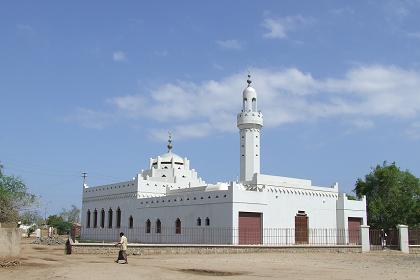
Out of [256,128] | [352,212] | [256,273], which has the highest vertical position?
[256,128]

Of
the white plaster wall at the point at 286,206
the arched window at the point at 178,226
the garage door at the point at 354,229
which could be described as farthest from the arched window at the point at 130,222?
the garage door at the point at 354,229

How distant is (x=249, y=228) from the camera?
105 feet

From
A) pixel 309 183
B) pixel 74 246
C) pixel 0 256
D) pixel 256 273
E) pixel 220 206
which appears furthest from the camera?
pixel 309 183

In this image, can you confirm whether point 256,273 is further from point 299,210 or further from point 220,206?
point 299,210

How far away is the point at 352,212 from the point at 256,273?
24855 mm

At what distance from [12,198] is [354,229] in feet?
85.9

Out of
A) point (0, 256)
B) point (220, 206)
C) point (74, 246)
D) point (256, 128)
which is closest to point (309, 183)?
point (256, 128)

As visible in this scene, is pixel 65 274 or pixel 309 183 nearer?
pixel 65 274

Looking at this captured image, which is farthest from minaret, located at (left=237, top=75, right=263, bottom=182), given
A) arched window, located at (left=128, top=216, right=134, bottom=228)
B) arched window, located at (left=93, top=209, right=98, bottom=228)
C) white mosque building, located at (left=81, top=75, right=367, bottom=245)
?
arched window, located at (left=93, top=209, right=98, bottom=228)

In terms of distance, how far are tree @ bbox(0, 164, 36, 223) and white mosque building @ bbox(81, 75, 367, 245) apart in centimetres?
687

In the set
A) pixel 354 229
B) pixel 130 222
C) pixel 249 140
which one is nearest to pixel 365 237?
pixel 354 229

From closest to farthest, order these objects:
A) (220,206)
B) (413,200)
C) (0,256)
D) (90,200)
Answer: (0,256) → (220,206) → (413,200) → (90,200)

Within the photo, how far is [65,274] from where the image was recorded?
570 inches

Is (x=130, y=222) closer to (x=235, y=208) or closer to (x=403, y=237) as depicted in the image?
(x=235, y=208)
